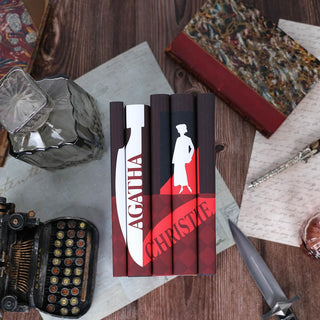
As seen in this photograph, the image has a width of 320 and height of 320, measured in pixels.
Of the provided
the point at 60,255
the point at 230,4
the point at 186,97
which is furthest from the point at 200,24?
the point at 60,255

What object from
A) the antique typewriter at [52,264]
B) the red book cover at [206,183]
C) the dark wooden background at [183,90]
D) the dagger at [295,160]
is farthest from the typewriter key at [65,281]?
the dagger at [295,160]

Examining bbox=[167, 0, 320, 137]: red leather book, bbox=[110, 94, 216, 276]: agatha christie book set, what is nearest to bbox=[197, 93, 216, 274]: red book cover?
bbox=[110, 94, 216, 276]: agatha christie book set

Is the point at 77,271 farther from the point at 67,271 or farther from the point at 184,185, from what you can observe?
the point at 184,185

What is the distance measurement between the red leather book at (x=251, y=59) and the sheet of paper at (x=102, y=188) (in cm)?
9

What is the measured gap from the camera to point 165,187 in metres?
0.42

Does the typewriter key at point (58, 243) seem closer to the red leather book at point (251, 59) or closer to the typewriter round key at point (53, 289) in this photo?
the typewriter round key at point (53, 289)

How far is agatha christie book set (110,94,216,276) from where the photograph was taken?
0.42 m

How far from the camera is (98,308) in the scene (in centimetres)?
57

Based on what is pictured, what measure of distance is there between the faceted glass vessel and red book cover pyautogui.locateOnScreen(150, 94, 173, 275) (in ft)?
0.39

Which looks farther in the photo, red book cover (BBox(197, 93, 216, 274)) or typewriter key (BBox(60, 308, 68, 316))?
typewriter key (BBox(60, 308, 68, 316))

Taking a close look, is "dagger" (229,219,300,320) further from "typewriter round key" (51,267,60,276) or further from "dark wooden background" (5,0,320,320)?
"typewriter round key" (51,267,60,276)

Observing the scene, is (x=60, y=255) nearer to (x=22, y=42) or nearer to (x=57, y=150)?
(x=57, y=150)

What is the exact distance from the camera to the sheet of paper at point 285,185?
580 mm

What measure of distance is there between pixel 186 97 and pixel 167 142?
58mm
